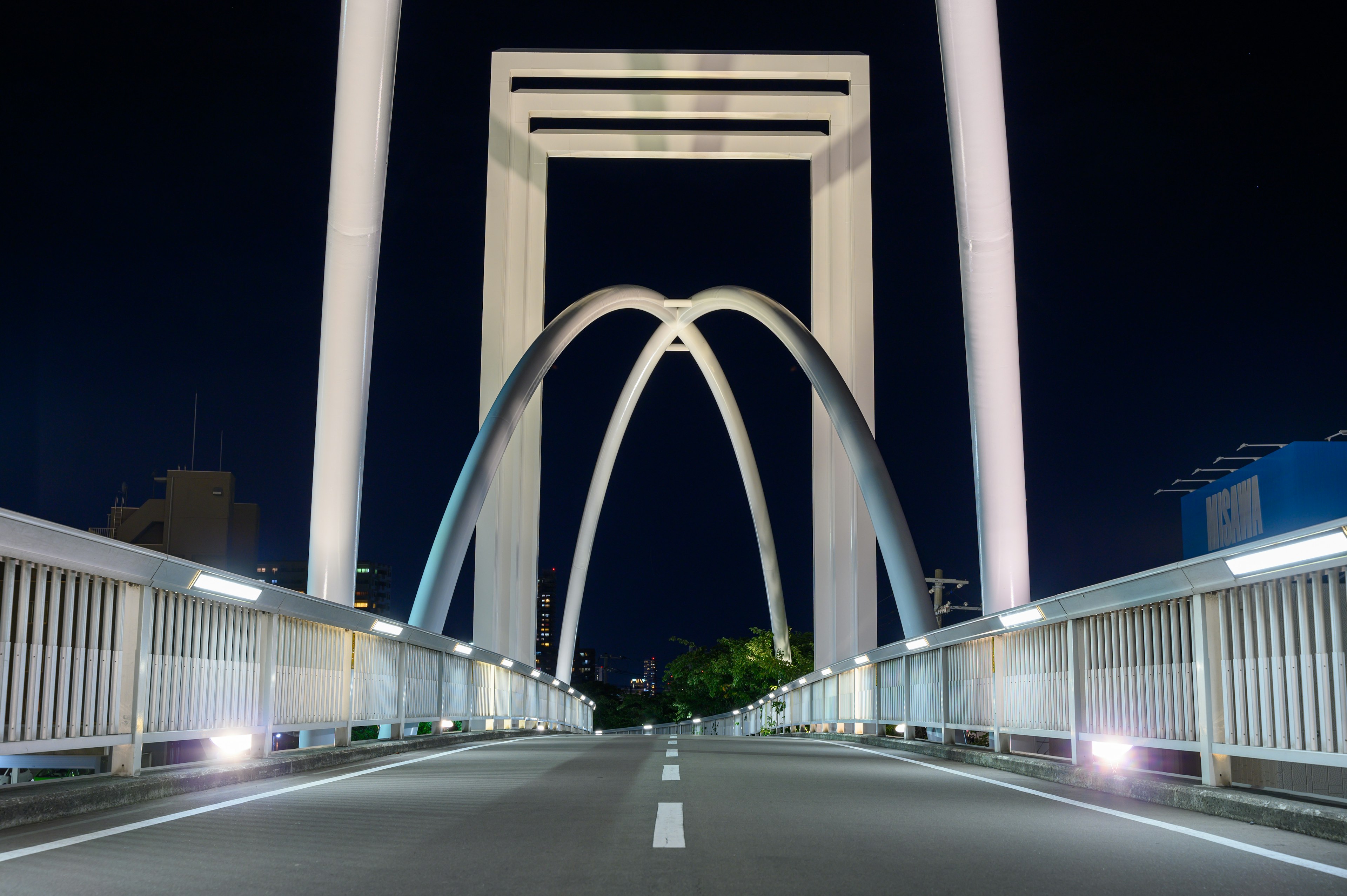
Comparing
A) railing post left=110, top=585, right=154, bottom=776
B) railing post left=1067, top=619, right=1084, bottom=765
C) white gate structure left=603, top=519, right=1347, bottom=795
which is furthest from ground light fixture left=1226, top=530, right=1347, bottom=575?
railing post left=110, top=585, right=154, bottom=776

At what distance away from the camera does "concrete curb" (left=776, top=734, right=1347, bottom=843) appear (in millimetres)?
5574

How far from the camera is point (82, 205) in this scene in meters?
44.6

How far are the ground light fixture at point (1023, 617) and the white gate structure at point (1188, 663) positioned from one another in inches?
0.6

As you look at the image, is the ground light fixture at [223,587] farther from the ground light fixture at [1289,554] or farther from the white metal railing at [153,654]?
the ground light fixture at [1289,554]

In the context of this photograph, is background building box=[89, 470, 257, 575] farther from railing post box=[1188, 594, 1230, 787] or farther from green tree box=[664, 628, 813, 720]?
railing post box=[1188, 594, 1230, 787]

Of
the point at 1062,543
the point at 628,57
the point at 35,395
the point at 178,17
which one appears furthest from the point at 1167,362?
the point at 35,395

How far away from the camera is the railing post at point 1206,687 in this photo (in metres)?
7.07

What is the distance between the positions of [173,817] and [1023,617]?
6.75 m

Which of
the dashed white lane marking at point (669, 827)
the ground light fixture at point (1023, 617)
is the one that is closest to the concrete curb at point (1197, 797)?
the ground light fixture at point (1023, 617)

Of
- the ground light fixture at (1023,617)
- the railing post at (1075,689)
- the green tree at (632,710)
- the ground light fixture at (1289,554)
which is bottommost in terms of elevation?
the green tree at (632,710)

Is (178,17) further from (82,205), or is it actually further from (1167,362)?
(1167,362)

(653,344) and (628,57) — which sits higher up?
(628,57)

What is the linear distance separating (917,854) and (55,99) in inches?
1721

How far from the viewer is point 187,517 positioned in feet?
248
